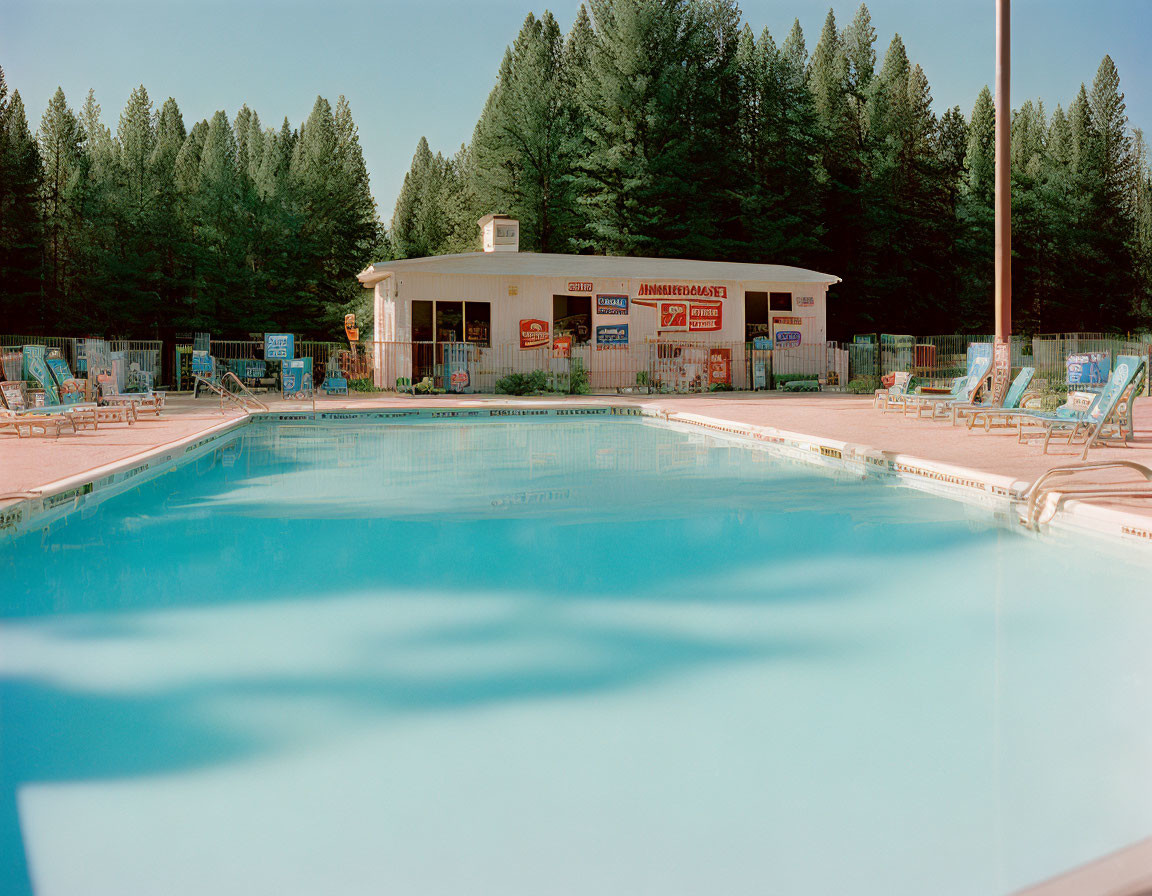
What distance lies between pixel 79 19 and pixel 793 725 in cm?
865

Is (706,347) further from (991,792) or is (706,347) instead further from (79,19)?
(991,792)

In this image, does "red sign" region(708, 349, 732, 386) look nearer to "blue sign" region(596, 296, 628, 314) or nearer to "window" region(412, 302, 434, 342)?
"blue sign" region(596, 296, 628, 314)

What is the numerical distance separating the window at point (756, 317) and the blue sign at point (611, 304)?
3236 mm

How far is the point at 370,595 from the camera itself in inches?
239

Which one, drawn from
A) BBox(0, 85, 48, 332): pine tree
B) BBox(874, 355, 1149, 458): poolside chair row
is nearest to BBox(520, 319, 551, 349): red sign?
BBox(874, 355, 1149, 458): poolside chair row

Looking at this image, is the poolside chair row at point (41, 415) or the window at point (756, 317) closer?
the poolside chair row at point (41, 415)

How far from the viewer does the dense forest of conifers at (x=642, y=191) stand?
31.2 metres

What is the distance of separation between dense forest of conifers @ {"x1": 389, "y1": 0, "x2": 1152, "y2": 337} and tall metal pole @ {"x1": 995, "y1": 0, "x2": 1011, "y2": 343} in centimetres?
2072

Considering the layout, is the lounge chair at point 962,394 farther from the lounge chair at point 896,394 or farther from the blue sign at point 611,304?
the blue sign at point 611,304

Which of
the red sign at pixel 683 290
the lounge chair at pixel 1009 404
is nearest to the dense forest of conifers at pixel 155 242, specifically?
the red sign at pixel 683 290

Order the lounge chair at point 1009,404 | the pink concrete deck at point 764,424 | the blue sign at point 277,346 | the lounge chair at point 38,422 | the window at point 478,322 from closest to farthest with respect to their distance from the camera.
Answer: the pink concrete deck at point 764,424
the lounge chair at point 38,422
the lounge chair at point 1009,404
the blue sign at point 277,346
the window at point 478,322

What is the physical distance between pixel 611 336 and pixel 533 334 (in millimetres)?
1918

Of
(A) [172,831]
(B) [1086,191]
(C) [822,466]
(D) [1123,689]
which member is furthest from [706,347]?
(B) [1086,191]

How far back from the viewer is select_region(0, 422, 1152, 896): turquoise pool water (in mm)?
3023
